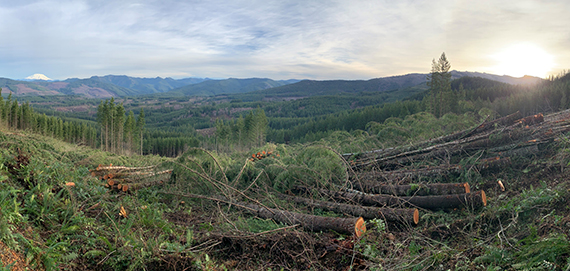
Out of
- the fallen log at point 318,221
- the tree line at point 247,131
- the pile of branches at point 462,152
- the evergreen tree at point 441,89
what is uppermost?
the evergreen tree at point 441,89

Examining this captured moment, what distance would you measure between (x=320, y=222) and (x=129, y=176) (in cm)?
538

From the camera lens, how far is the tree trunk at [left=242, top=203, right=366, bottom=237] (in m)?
4.90

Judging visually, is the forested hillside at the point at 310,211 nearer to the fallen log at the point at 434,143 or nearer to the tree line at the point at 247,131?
the fallen log at the point at 434,143

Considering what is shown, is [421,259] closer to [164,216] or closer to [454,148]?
[164,216]

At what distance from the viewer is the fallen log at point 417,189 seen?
20.2ft

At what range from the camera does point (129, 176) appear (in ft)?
25.0

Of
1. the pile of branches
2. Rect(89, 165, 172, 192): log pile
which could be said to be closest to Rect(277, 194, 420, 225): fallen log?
the pile of branches

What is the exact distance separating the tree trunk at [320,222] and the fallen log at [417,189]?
5.78ft

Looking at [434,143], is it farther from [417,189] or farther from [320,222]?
[320,222]

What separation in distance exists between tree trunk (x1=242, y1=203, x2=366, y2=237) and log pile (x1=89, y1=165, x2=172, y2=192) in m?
3.49

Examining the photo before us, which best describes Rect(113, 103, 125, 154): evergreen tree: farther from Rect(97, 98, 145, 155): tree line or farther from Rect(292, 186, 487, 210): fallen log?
Rect(292, 186, 487, 210): fallen log

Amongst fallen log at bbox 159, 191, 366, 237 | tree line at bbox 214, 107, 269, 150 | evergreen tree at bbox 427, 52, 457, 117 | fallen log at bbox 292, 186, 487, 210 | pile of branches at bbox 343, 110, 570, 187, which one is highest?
evergreen tree at bbox 427, 52, 457, 117

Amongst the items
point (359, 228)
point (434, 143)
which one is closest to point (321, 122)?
point (434, 143)

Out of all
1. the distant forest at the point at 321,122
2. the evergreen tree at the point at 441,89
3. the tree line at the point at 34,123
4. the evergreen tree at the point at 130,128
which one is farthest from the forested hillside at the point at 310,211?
the evergreen tree at the point at 130,128
